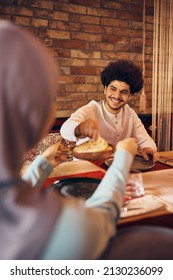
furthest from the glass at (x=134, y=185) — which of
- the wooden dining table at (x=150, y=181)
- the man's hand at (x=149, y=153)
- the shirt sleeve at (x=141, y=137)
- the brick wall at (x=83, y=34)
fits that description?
the brick wall at (x=83, y=34)

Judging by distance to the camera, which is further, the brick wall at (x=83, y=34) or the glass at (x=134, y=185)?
the brick wall at (x=83, y=34)

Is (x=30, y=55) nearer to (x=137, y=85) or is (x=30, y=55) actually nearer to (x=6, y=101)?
(x=6, y=101)

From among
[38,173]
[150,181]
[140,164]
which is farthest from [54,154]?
[140,164]

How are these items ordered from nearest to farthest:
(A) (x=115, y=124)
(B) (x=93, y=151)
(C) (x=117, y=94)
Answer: (B) (x=93, y=151), (C) (x=117, y=94), (A) (x=115, y=124)

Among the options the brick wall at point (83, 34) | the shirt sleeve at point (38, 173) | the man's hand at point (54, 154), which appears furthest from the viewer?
the brick wall at point (83, 34)

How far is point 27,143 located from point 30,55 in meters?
0.19

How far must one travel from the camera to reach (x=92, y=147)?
1.40 m

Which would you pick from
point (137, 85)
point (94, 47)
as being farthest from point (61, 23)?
point (137, 85)

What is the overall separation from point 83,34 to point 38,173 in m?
2.30

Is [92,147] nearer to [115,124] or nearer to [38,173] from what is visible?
[38,173]

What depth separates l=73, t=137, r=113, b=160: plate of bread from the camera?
4.41 feet

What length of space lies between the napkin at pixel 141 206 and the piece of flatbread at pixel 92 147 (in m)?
0.32

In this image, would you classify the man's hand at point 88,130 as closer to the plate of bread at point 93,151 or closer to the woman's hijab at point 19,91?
the plate of bread at point 93,151

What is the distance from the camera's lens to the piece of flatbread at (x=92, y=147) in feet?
4.47
